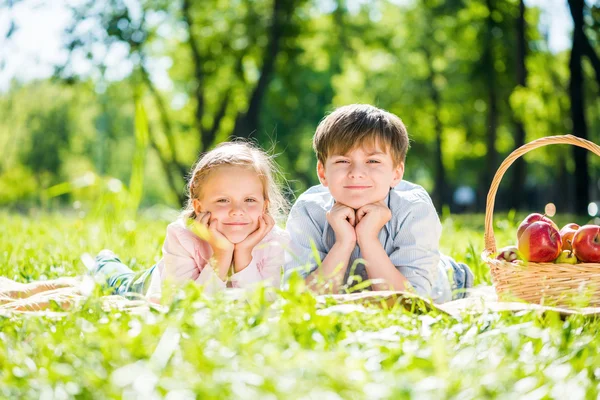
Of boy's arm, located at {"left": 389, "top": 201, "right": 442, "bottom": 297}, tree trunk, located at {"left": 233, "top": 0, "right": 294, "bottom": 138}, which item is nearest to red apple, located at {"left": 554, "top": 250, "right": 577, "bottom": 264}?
boy's arm, located at {"left": 389, "top": 201, "right": 442, "bottom": 297}

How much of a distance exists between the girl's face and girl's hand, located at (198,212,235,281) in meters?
0.04

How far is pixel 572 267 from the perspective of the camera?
3139 mm

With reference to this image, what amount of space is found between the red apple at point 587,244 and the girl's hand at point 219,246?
6.00 feet

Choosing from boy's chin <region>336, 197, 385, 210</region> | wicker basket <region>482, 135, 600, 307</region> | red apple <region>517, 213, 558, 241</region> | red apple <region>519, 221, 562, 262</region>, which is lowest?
wicker basket <region>482, 135, 600, 307</region>

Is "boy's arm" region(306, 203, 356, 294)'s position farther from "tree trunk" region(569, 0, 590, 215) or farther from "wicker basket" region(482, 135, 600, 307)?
"tree trunk" region(569, 0, 590, 215)

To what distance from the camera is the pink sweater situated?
136 inches

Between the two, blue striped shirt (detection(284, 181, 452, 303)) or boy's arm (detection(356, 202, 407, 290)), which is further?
blue striped shirt (detection(284, 181, 452, 303))

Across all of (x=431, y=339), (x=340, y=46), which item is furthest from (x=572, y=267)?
(x=340, y=46)

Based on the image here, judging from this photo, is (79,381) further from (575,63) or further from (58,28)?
(58,28)

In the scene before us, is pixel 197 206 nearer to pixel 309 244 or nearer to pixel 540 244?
pixel 309 244

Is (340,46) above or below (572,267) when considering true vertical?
above

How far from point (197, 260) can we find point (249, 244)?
1.06ft

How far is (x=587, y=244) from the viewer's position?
3336 mm

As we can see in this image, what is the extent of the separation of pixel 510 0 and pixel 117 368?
59.6 feet
